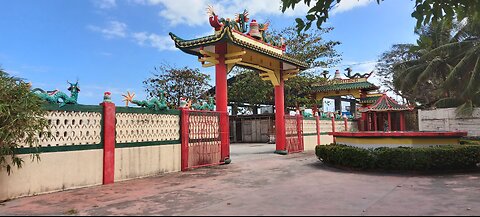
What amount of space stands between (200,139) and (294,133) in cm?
619

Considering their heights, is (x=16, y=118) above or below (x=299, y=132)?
above

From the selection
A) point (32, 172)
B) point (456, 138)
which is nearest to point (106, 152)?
point (32, 172)

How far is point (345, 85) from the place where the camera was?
23172 millimetres

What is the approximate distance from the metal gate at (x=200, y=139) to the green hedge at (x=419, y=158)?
3986mm

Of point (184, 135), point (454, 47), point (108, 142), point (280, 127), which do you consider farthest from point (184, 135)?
point (454, 47)

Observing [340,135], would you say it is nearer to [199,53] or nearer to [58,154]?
[199,53]

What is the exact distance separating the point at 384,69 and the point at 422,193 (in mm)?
28563

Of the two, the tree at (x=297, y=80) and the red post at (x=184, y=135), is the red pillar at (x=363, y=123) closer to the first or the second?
the tree at (x=297, y=80)

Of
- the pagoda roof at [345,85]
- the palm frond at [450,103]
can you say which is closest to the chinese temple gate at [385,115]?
the pagoda roof at [345,85]

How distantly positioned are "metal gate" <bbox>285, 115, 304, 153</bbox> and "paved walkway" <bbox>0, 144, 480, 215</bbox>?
236 inches

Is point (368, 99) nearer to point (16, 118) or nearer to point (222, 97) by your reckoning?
point (222, 97)

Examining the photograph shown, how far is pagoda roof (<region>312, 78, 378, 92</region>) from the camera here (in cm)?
2267

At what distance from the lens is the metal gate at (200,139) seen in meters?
9.74

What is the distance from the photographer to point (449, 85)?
19094 mm
